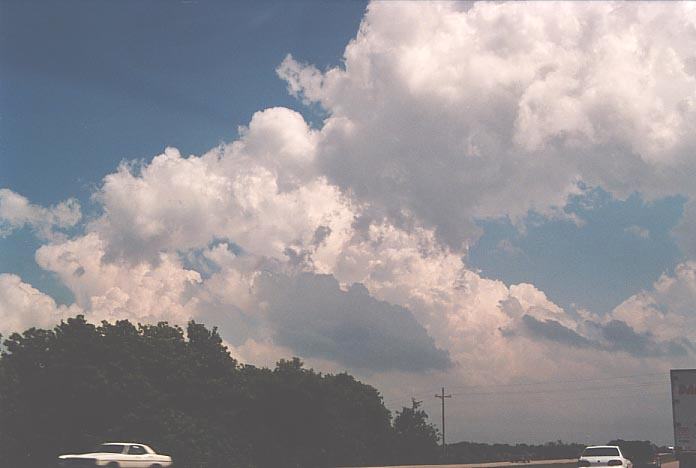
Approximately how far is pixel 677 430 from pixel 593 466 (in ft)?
12.1

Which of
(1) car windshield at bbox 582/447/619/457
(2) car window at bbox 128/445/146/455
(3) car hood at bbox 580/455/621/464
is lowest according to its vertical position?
(3) car hood at bbox 580/455/621/464

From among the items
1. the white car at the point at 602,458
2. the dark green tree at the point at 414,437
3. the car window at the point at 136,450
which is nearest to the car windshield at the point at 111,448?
the car window at the point at 136,450

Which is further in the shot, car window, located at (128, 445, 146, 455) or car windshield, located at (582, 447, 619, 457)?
car window, located at (128, 445, 146, 455)

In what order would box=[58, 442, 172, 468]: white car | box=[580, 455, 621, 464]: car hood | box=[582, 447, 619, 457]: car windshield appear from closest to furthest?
box=[58, 442, 172, 468]: white car, box=[580, 455, 621, 464]: car hood, box=[582, 447, 619, 457]: car windshield

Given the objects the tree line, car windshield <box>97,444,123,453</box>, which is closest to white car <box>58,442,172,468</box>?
car windshield <box>97,444,123,453</box>

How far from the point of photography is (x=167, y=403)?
7775 centimetres

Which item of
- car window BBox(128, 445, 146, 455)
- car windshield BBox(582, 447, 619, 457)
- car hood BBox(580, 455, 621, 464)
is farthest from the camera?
car window BBox(128, 445, 146, 455)

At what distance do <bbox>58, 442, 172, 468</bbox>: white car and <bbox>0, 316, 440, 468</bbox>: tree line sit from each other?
73.8 ft

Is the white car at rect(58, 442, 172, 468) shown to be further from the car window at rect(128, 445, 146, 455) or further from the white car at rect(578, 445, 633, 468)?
the white car at rect(578, 445, 633, 468)

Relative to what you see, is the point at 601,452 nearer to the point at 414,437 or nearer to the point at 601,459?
the point at 601,459

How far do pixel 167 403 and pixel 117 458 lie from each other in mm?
41960

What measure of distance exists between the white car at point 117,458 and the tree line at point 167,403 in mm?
22504

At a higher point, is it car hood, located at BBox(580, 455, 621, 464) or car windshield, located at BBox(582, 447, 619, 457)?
car windshield, located at BBox(582, 447, 619, 457)

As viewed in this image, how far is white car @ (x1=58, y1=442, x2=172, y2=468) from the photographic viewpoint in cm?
3562
